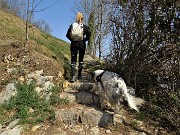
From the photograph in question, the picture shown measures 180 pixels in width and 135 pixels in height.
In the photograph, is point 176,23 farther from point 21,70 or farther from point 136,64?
point 21,70

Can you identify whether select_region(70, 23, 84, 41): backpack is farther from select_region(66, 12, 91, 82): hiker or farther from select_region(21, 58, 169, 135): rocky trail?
select_region(21, 58, 169, 135): rocky trail

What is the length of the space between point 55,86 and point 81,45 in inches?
59.7

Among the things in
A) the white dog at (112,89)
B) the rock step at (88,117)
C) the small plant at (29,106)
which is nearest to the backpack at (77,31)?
the white dog at (112,89)

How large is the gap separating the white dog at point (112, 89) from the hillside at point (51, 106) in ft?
1.34

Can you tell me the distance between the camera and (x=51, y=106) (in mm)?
8273

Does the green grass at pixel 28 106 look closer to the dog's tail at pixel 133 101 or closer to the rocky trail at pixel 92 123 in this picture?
the rocky trail at pixel 92 123

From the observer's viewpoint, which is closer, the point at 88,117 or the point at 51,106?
the point at 88,117

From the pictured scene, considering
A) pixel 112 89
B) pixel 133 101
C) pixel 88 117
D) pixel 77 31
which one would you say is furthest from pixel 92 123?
pixel 77 31

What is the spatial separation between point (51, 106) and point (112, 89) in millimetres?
1894

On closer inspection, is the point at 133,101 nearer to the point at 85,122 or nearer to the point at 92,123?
the point at 92,123

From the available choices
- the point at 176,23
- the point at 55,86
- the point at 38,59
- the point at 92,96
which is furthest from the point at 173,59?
the point at 38,59

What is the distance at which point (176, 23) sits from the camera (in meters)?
8.16

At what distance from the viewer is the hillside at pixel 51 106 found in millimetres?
7453

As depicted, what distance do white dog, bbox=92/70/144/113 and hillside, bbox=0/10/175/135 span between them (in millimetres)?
407
